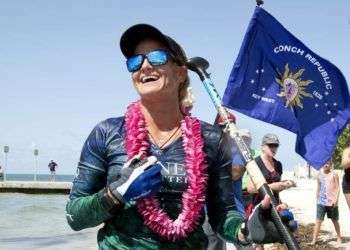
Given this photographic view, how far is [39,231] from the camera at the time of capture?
66.9 feet

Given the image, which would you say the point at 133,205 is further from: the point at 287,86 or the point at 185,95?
the point at 287,86

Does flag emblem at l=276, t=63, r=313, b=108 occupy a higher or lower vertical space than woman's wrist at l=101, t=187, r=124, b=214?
higher

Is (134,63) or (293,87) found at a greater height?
(134,63)

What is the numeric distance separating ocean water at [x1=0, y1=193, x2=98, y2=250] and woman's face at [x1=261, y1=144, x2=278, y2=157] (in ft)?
24.5

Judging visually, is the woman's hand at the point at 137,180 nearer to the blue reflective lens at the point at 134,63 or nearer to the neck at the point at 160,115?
the neck at the point at 160,115

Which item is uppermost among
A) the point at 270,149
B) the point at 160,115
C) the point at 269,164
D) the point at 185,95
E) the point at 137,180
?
the point at 185,95

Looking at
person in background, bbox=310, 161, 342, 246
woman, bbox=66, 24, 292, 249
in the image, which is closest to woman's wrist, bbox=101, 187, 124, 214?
woman, bbox=66, 24, 292, 249

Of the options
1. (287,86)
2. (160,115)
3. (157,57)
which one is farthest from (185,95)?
(287,86)

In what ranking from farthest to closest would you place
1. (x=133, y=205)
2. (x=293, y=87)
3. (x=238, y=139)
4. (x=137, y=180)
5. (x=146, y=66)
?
1. (x=293, y=87)
2. (x=238, y=139)
3. (x=146, y=66)
4. (x=133, y=205)
5. (x=137, y=180)

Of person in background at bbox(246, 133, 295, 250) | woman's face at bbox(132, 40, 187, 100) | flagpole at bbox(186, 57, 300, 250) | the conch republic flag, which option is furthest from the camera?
person in background at bbox(246, 133, 295, 250)

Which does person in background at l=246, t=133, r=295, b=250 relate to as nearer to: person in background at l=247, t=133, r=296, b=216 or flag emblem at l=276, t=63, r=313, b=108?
person in background at l=247, t=133, r=296, b=216

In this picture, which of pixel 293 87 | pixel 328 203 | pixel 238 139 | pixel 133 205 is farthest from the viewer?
pixel 328 203

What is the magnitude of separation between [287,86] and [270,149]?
2.70 metres

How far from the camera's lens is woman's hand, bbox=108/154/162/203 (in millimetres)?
2642
